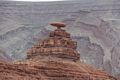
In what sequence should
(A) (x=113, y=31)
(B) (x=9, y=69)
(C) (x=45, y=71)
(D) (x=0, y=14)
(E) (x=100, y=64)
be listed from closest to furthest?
(B) (x=9, y=69)
(C) (x=45, y=71)
(E) (x=100, y=64)
(A) (x=113, y=31)
(D) (x=0, y=14)

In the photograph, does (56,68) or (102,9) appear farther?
(102,9)

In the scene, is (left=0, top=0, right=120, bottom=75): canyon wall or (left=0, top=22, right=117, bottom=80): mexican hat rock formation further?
(left=0, top=0, right=120, bottom=75): canyon wall

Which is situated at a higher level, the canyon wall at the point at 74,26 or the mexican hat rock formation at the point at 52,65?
the mexican hat rock formation at the point at 52,65

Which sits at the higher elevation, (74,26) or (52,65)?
(52,65)

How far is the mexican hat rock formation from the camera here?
19.7m

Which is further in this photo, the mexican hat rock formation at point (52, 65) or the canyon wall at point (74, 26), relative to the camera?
the canyon wall at point (74, 26)

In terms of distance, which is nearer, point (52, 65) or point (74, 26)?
point (52, 65)

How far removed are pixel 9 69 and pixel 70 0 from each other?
73033mm

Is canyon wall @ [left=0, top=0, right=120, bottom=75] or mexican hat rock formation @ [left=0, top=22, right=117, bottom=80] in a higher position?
mexican hat rock formation @ [left=0, top=22, right=117, bottom=80]

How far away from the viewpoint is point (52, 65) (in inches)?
864

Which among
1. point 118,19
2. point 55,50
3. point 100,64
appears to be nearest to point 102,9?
point 118,19

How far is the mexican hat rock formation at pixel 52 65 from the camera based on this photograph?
1973 cm

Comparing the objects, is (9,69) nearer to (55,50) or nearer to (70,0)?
(55,50)

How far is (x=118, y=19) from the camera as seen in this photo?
83.6 m
